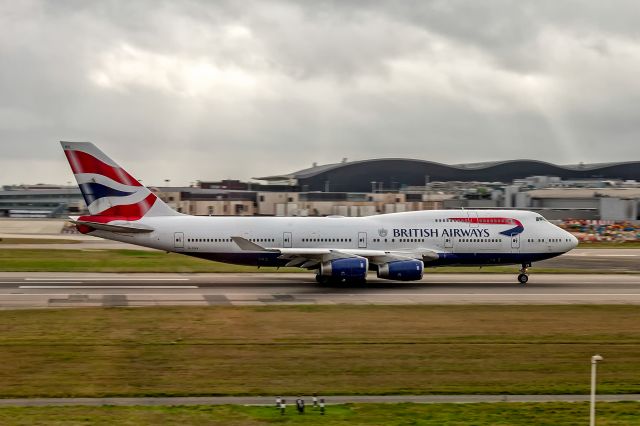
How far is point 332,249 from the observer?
4150 cm

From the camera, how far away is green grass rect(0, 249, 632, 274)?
4825cm

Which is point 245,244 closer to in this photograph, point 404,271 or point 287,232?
point 287,232

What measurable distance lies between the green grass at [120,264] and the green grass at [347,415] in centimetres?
3098

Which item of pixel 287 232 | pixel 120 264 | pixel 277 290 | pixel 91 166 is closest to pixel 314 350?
pixel 277 290

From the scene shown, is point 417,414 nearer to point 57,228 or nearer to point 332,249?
point 332,249

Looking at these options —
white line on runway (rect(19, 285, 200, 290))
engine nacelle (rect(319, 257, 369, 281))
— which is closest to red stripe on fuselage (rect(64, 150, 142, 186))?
white line on runway (rect(19, 285, 200, 290))

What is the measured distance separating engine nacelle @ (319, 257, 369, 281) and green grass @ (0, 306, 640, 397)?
6.32 metres

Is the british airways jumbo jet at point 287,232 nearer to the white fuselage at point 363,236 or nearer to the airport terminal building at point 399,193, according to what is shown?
the white fuselage at point 363,236

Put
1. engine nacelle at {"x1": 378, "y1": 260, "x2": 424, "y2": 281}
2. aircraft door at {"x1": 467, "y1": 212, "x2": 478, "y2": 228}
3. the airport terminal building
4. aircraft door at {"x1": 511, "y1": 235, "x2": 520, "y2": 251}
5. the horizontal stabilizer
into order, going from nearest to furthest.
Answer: engine nacelle at {"x1": 378, "y1": 260, "x2": 424, "y2": 281}, the horizontal stabilizer, aircraft door at {"x1": 467, "y1": 212, "x2": 478, "y2": 228}, aircraft door at {"x1": 511, "y1": 235, "x2": 520, "y2": 251}, the airport terminal building

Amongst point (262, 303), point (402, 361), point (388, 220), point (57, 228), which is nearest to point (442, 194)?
point (57, 228)

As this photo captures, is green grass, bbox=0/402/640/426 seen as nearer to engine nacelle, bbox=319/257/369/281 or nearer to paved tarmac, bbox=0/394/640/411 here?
paved tarmac, bbox=0/394/640/411

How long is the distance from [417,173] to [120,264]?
120 m

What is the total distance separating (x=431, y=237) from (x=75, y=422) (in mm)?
28978

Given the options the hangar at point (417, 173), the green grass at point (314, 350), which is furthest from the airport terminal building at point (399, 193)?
the green grass at point (314, 350)
